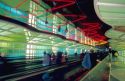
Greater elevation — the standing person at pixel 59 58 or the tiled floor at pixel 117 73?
the standing person at pixel 59 58

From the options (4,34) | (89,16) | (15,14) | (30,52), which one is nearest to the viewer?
(4,34)

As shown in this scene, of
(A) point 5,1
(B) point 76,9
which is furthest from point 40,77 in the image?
(B) point 76,9

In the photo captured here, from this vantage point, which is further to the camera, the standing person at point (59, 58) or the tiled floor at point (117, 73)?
the standing person at point (59, 58)

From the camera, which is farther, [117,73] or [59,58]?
[117,73]

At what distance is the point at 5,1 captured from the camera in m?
20.6

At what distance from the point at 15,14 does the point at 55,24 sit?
34.3 feet

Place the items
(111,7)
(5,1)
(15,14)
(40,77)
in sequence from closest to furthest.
→ 1. (111,7)
2. (40,77)
3. (5,1)
4. (15,14)

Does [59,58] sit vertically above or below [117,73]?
above

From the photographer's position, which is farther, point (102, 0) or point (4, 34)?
point (4, 34)

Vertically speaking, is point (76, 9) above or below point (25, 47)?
above

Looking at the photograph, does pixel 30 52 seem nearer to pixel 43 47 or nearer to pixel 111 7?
pixel 43 47

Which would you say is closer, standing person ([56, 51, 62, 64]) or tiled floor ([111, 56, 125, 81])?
tiled floor ([111, 56, 125, 81])

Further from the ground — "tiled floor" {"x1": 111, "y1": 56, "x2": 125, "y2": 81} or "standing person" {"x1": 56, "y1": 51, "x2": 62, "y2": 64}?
"standing person" {"x1": 56, "y1": 51, "x2": 62, "y2": 64}

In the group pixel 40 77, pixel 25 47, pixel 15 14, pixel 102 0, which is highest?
pixel 15 14
